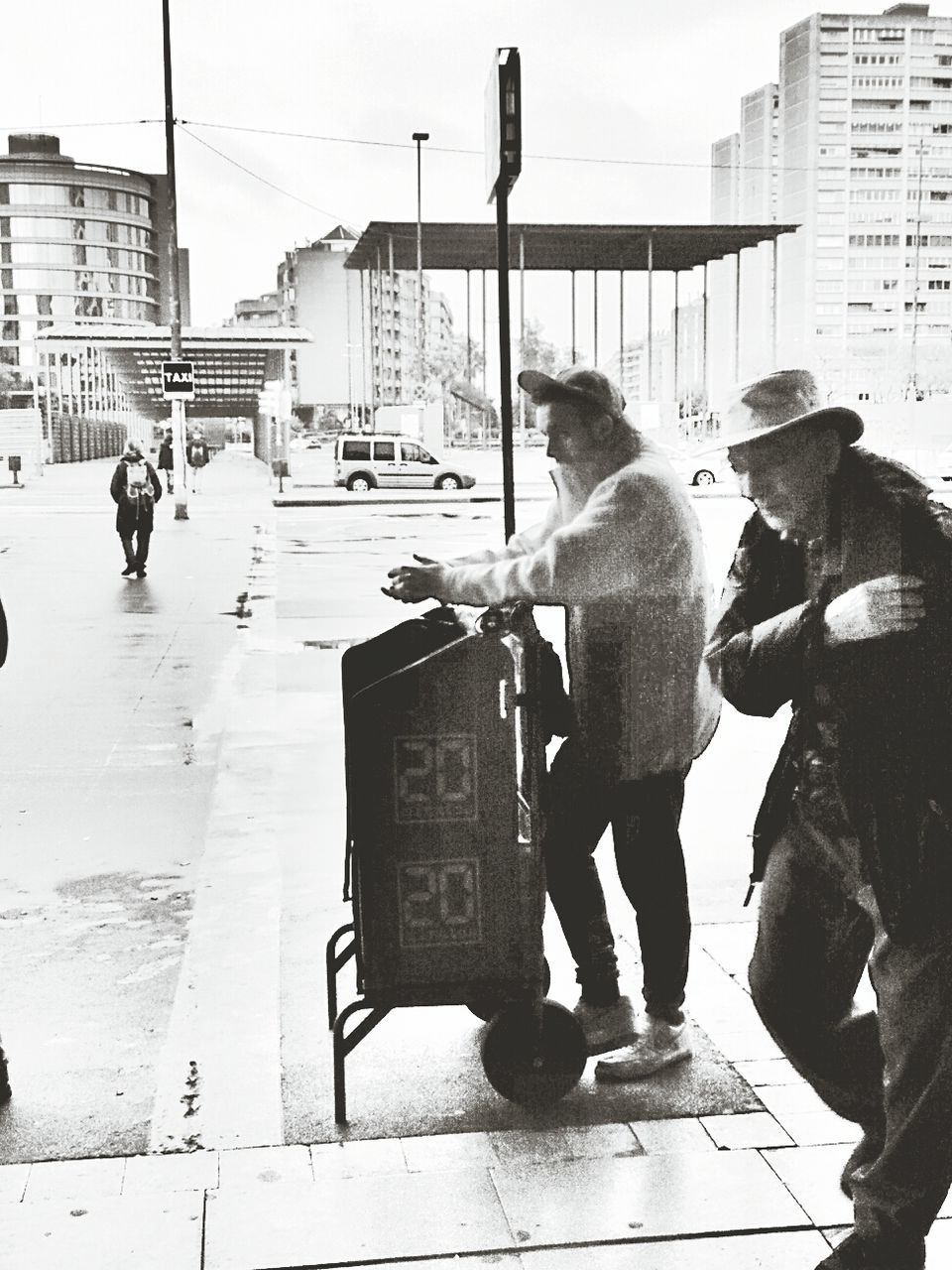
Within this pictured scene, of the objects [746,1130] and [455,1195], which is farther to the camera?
[746,1130]

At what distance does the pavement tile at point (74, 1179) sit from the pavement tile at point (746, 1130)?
4.40 ft

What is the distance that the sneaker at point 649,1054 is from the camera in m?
3.51

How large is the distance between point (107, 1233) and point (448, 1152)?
760 mm

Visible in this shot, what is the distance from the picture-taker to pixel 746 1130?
3.23 meters

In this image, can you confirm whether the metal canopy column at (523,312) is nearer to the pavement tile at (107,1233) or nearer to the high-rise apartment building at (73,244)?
the pavement tile at (107,1233)

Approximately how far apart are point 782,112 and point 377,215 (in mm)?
3438

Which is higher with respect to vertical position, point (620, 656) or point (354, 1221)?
point (620, 656)

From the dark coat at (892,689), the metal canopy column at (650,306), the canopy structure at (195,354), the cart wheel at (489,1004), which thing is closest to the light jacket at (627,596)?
the cart wheel at (489,1004)

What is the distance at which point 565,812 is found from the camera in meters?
3.47

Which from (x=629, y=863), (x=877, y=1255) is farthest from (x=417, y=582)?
(x=877, y=1255)

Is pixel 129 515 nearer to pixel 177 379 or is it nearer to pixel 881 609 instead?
pixel 177 379

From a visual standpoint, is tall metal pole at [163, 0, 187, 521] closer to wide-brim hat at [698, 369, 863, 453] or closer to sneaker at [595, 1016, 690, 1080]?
sneaker at [595, 1016, 690, 1080]

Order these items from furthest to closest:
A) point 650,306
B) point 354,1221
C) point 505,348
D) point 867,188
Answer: point 650,306, point 867,188, point 505,348, point 354,1221

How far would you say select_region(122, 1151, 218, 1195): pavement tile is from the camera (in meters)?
3.01
